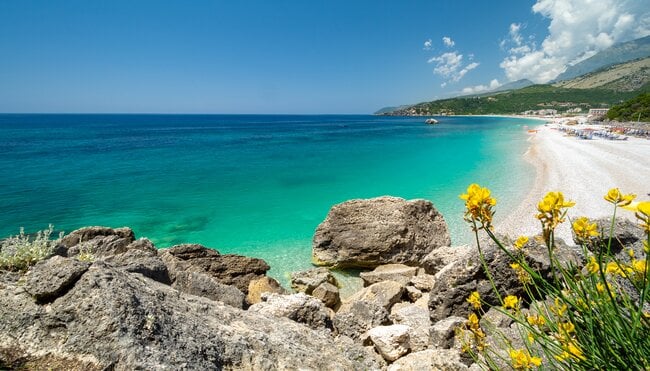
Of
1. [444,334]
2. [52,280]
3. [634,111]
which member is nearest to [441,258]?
[444,334]

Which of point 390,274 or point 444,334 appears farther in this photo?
point 390,274

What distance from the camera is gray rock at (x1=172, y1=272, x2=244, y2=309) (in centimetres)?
674

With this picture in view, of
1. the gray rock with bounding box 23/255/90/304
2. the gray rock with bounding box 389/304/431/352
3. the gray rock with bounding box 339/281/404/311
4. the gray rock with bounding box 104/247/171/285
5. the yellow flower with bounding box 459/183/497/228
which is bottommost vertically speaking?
the gray rock with bounding box 339/281/404/311

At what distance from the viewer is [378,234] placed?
455 inches

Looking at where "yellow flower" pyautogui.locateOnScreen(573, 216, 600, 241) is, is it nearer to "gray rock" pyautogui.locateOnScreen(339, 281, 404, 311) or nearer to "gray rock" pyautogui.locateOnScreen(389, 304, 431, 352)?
"gray rock" pyautogui.locateOnScreen(389, 304, 431, 352)

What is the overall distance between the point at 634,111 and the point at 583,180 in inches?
2490

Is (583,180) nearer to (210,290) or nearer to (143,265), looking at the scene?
(210,290)

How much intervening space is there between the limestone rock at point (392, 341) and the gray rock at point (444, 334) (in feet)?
1.57

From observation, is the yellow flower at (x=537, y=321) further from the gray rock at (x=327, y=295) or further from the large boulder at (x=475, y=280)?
the gray rock at (x=327, y=295)

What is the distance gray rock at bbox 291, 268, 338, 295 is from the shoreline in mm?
7218

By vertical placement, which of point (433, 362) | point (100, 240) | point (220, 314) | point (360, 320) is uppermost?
point (220, 314)

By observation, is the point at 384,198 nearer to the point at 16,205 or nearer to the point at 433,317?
the point at 433,317

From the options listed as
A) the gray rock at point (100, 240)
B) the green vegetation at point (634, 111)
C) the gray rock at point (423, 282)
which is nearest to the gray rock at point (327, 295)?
the gray rock at point (423, 282)

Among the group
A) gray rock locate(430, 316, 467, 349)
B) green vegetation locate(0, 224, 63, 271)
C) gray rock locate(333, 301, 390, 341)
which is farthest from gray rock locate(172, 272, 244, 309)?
gray rock locate(430, 316, 467, 349)
